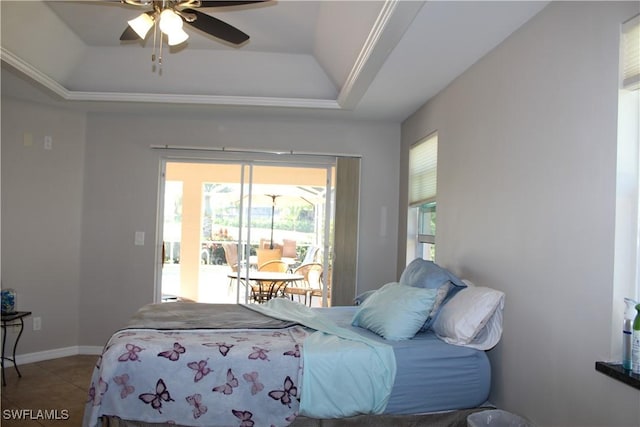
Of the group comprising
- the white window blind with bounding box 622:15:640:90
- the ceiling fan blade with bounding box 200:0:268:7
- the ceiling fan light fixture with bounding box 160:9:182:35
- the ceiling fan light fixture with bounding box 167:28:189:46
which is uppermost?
the ceiling fan blade with bounding box 200:0:268:7

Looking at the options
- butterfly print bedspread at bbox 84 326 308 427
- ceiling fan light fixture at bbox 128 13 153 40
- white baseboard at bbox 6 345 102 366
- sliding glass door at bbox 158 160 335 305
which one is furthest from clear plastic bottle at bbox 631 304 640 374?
white baseboard at bbox 6 345 102 366

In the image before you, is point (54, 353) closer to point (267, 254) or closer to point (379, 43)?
point (267, 254)

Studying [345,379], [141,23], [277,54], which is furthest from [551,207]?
[277,54]

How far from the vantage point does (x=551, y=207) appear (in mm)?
2350

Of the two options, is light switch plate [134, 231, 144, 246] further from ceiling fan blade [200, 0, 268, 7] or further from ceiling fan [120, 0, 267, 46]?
ceiling fan blade [200, 0, 268, 7]

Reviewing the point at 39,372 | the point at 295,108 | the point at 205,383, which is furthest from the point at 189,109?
the point at 205,383

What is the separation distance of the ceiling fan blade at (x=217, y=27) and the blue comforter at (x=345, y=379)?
1.78 meters

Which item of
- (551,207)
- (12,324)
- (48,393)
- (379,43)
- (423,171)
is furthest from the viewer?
(423,171)

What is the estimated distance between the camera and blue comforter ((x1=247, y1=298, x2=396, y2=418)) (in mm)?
2439

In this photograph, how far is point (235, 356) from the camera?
2.46 metres

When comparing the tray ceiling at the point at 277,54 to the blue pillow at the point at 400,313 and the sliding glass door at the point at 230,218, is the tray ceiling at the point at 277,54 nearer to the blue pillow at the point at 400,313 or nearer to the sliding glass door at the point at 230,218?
the sliding glass door at the point at 230,218

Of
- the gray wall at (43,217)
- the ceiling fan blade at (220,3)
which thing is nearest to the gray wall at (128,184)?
the gray wall at (43,217)

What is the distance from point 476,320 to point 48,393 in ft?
10.5

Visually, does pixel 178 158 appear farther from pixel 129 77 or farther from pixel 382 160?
pixel 382 160
